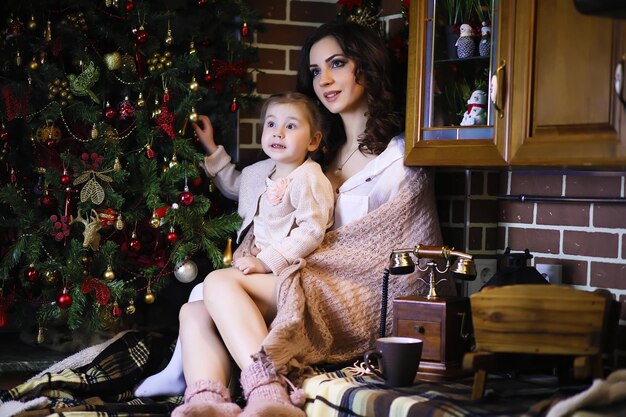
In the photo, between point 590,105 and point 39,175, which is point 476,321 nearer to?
point 590,105

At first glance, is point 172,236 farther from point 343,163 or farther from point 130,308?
point 343,163

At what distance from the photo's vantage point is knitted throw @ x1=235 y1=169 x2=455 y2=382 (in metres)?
2.52

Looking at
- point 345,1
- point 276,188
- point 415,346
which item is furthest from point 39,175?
point 415,346

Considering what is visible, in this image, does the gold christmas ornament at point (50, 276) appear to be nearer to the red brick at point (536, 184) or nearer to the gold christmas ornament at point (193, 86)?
the gold christmas ornament at point (193, 86)

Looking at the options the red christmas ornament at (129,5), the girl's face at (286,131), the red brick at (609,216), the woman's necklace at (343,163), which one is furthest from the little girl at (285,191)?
the red brick at (609,216)

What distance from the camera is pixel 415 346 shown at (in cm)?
217

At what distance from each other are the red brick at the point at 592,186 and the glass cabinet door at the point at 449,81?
0.34 metres

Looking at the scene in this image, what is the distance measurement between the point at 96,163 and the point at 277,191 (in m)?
0.62

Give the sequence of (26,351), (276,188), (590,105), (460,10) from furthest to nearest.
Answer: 1. (26,351)
2. (276,188)
3. (460,10)
4. (590,105)

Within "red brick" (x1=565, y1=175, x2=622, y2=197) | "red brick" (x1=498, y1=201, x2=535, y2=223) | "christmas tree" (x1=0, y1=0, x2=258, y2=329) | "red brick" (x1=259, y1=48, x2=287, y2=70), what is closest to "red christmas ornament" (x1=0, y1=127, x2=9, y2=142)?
"christmas tree" (x1=0, y1=0, x2=258, y2=329)

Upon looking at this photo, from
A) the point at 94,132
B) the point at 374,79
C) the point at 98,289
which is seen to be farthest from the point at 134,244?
the point at 374,79

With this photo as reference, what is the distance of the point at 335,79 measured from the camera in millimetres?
2828

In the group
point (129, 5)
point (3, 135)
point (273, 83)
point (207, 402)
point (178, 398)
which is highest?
point (129, 5)

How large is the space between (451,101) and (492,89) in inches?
9.7
